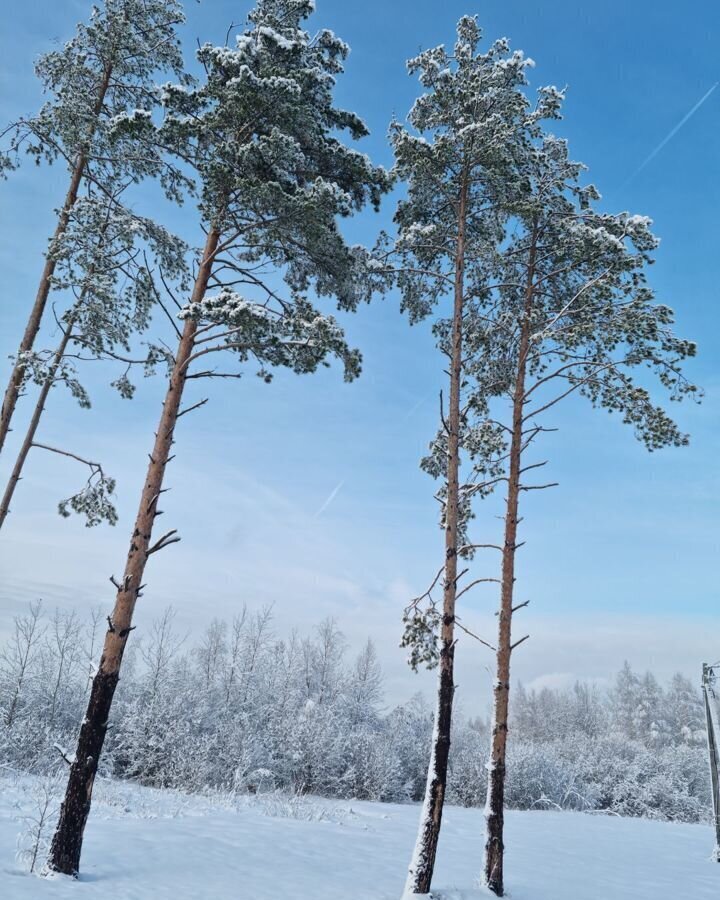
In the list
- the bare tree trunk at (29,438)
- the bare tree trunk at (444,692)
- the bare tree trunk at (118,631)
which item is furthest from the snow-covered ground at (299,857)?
the bare tree trunk at (29,438)

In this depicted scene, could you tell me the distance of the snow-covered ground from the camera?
8062 mm

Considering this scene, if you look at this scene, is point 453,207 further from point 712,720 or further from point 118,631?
point 712,720

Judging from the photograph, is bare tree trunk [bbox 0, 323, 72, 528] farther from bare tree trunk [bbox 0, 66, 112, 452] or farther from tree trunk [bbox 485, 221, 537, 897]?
tree trunk [bbox 485, 221, 537, 897]

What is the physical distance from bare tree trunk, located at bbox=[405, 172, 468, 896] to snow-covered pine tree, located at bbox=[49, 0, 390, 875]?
2.03 metres

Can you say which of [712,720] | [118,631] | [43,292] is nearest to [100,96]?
[43,292]

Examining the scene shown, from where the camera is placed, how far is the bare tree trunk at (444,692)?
8.52 meters

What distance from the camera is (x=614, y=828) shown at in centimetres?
2173

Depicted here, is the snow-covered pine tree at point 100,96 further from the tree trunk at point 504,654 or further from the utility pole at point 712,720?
the utility pole at point 712,720

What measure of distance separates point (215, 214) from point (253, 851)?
11.0 meters

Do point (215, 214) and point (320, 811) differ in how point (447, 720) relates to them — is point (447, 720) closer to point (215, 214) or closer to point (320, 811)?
point (215, 214)

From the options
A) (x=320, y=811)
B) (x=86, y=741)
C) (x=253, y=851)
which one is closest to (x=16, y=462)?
(x=86, y=741)

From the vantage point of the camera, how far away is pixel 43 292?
37.0 ft

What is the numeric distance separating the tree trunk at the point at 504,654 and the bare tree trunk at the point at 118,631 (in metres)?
5.98

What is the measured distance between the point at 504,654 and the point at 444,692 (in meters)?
1.95
